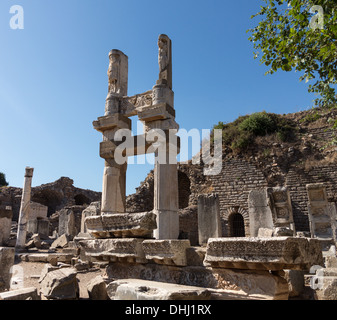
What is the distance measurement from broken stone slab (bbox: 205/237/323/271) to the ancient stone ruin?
0.4 inches

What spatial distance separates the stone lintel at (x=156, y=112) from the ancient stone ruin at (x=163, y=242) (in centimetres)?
3

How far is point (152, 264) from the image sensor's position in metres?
4.30

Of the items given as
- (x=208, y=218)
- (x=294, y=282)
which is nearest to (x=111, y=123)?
(x=208, y=218)

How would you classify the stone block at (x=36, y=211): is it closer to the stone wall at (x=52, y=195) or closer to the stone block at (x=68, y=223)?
the stone wall at (x=52, y=195)

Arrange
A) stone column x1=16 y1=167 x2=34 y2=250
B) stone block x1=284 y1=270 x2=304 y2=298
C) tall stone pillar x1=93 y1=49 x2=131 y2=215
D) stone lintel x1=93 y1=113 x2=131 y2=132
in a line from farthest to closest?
1. stone column x1=16 y1=167 x2=34 y2=250
2. stone lintel x1=93 y1=113 x2=131 y2=132
3. tall stone pillar x1=93 y1=49 x2=131 y2=215
4. stone block x1=284 y1=270 x2=304 y2=298

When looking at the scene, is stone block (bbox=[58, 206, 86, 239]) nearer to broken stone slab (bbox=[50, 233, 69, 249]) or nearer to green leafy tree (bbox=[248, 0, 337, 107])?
broken stone slab (bbox=[50, 233, 69, 249])

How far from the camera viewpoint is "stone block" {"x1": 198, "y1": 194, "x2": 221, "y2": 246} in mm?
8562

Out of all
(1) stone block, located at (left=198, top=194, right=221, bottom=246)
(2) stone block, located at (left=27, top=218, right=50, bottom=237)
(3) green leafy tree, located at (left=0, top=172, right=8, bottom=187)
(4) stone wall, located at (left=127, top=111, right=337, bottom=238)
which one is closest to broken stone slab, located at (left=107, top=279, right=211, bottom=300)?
(1) stone block, located at (left=198, top=194, right=221, bottom=246)

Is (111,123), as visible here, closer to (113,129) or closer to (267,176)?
(113,129)

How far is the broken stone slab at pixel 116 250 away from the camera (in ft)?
14.1

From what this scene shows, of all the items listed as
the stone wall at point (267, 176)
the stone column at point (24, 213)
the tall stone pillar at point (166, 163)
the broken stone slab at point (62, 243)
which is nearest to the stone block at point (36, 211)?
the stone column at point (24, 213)
